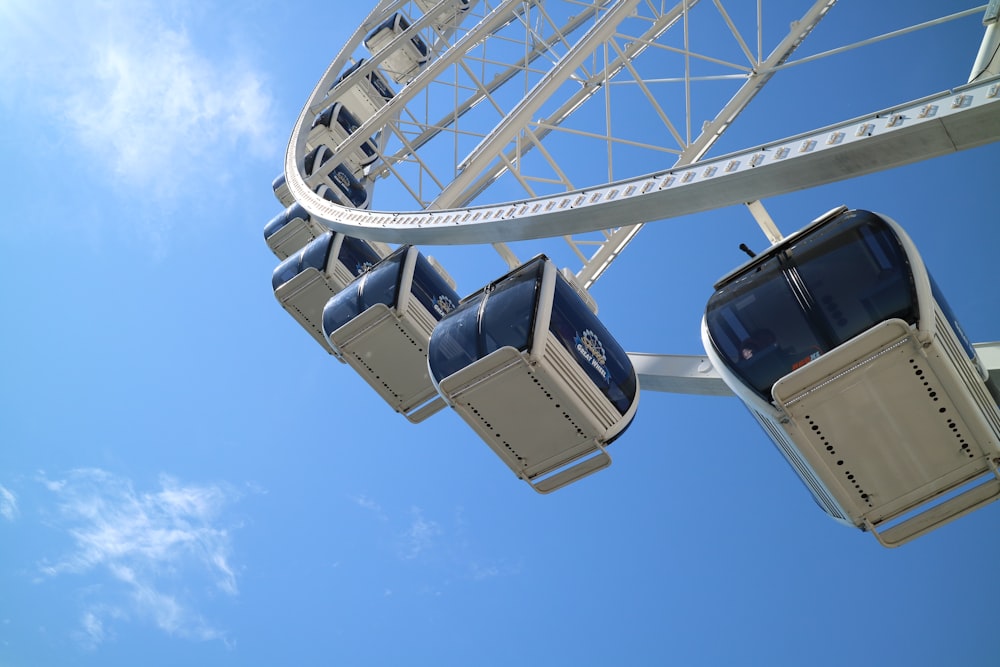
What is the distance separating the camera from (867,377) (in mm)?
6281

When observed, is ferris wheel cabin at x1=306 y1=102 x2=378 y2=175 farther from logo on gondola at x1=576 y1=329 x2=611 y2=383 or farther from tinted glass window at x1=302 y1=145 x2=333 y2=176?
logo on gondola at x1=576 y1=329 x2=611 y2=383

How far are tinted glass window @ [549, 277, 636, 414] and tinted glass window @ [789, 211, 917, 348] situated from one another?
2307 millimetres

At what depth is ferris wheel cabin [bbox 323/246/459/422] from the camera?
36.7ft

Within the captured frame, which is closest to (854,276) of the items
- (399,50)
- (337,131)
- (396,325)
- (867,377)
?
(867,377)

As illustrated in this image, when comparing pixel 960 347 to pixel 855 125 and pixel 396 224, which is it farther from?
pixel 396 224

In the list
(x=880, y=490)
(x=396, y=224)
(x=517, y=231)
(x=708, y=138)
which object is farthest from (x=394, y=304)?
(x=880, y=490)

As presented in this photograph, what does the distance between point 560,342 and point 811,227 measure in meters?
2.39

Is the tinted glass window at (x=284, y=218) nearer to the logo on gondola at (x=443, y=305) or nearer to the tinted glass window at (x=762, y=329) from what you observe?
the logo on gondola at (x=443, y=305)

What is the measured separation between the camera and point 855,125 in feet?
20.4

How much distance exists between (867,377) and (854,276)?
0.69m

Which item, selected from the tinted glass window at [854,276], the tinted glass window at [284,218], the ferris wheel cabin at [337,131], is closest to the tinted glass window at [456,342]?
the tinted glass window at [854,276]

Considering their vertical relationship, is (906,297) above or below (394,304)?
below

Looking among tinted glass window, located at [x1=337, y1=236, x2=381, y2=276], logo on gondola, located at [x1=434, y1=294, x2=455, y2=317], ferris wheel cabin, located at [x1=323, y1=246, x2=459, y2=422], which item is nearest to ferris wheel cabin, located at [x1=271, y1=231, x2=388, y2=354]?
tinted glass window, located at [x1=337, y1=236, x2=381, y2=276]

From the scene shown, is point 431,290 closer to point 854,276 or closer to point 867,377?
point 854,276
